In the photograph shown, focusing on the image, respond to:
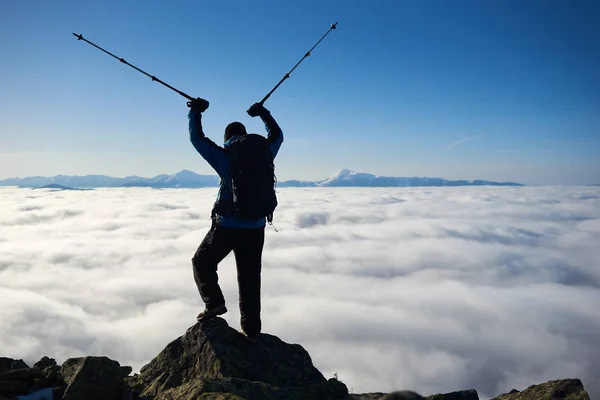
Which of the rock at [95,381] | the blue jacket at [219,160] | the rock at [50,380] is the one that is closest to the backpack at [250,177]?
the blue jacket at [219,160]

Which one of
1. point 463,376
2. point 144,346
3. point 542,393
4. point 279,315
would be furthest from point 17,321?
point 542,393

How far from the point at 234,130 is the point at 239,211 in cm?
167

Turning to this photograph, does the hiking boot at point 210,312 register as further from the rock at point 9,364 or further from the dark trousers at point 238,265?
the rock at point 9,364

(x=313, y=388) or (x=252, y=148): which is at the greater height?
(x=252, y=148)

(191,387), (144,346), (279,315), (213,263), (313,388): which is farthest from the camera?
(279,315)

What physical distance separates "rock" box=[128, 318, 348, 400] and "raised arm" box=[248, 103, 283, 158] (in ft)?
11.2

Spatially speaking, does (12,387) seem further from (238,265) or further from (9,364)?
(238,265)

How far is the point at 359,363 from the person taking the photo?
590ft

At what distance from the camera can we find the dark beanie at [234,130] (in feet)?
21.2

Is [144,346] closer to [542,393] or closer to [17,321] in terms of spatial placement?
[17,321]

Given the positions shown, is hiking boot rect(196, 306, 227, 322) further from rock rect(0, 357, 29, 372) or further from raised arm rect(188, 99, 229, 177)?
rock rect(0, 357, 29, 372)

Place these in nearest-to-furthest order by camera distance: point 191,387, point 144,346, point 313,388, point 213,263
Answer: point 191,387
point 313,388
point 213,263
point 144,346

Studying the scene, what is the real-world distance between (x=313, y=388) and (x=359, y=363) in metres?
195

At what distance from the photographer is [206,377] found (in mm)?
5016
